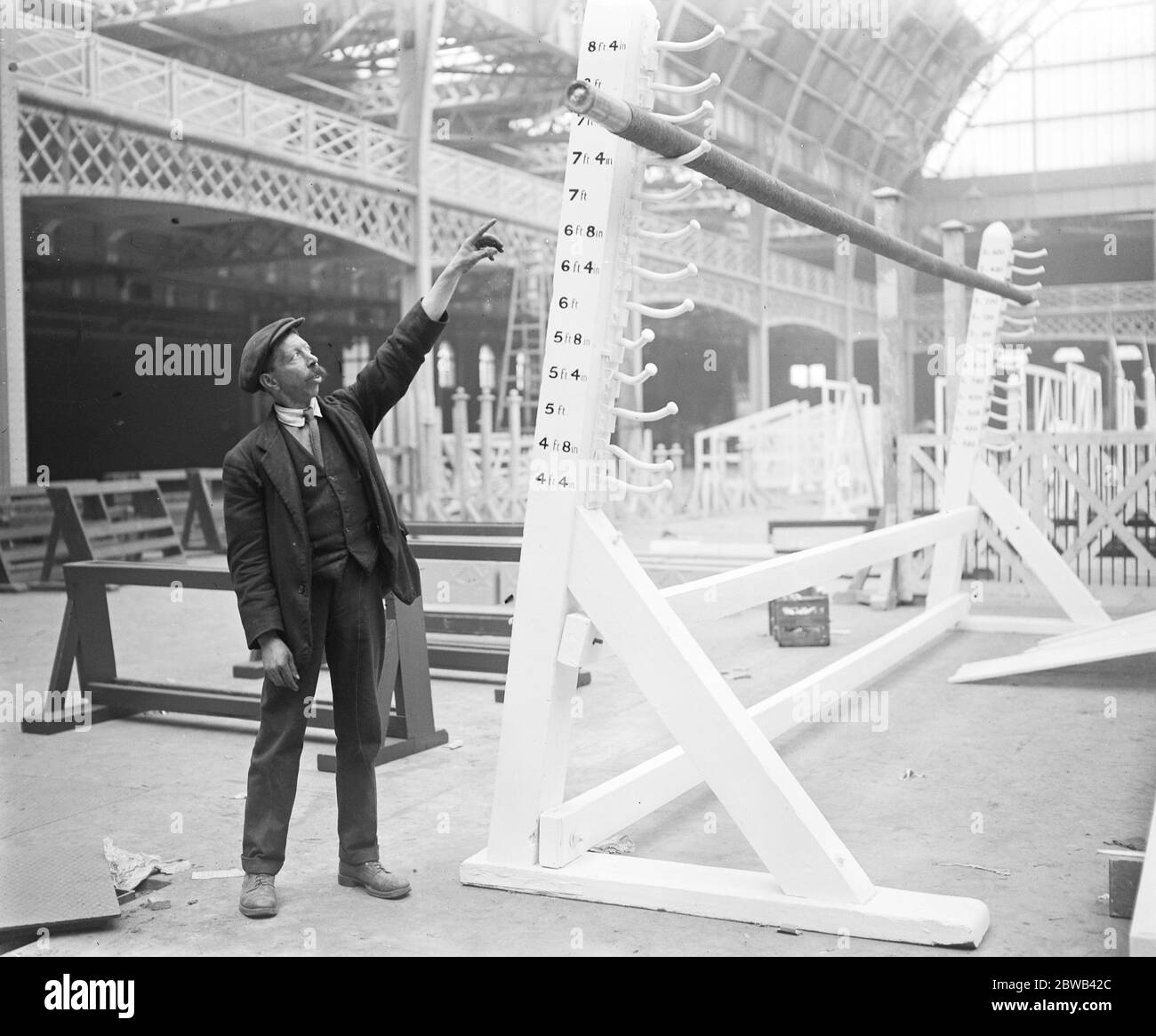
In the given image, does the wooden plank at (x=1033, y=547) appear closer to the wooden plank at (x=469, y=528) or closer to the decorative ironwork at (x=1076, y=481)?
the decorative ironwork at (x=1076, y=481)

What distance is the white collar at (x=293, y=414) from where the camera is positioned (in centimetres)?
351

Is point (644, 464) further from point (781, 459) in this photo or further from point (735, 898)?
point (781, 459)

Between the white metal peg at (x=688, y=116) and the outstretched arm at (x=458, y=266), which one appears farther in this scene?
the outstretched arm at (x=458, y=266)

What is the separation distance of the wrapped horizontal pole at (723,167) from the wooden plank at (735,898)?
1963 mm

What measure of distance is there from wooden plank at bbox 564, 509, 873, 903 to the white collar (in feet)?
2.73

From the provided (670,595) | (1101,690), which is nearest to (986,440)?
(1101,690)

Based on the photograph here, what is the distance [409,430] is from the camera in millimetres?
17938

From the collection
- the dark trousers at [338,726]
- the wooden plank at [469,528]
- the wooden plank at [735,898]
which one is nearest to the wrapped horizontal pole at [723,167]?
the dark trousers at [338,726]

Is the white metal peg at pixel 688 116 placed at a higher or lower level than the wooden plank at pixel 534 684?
higher

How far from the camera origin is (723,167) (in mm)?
3426

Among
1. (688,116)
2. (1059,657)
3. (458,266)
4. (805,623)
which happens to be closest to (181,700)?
(458,266)

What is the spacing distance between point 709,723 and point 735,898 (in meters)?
0.47
